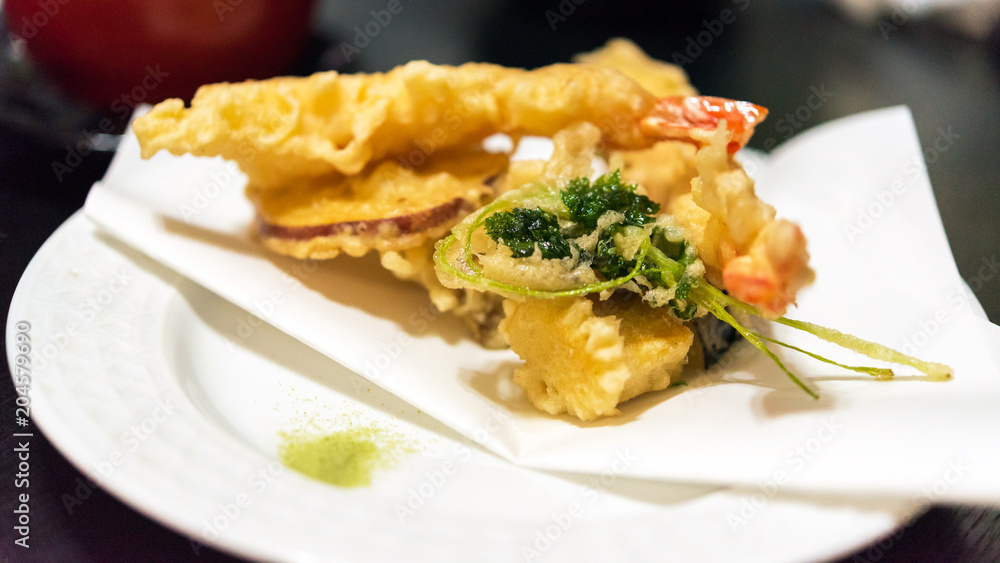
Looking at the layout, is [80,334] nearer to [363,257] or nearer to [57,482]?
[57,482]

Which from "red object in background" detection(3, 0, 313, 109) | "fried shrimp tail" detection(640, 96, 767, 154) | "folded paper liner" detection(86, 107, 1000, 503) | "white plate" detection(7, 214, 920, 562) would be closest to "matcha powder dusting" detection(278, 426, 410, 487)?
"white plate" detection(7, 214, 920, 562)

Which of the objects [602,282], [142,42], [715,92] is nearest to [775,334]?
[602,282]

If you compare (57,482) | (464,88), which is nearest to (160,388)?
(57,482)

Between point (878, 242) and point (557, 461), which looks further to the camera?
point (878, 242)

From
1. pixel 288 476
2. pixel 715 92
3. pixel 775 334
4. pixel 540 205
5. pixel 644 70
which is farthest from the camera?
pixel 715 92

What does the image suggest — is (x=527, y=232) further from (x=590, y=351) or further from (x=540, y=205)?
(x=590, y=351)

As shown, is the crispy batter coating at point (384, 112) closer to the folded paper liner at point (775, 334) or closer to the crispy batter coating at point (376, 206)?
the crispy batter coating at point (376, 206)

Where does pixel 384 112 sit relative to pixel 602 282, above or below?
above
